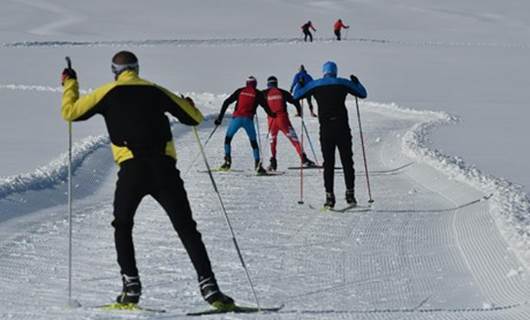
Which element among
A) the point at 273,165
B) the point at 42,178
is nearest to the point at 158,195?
the point at 42,178

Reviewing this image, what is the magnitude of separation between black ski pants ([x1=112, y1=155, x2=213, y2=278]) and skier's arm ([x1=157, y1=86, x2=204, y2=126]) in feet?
0.97

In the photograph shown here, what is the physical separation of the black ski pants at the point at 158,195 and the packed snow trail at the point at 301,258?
1.39 ft

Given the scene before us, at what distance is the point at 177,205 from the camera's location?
6465 mm

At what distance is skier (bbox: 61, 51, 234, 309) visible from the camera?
6434 millimetres

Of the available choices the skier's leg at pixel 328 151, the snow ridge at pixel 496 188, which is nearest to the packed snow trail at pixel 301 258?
the snow ridge at pixel 496 188

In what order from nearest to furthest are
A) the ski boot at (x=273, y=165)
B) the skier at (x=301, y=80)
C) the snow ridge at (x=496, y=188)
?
the snow ridge at (x=496, y=188), the skier at (x=301, y=80), the ski boot at (x=273, y=165)

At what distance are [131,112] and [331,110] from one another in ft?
18.8

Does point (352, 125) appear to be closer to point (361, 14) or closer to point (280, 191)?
point (280, 191)

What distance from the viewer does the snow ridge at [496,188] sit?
929cm

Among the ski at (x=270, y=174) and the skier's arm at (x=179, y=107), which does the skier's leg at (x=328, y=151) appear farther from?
the skier's arm at (x=179, y=107)

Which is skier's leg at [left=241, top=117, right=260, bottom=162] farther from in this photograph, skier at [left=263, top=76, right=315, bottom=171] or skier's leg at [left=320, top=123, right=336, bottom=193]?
skier's leg at [left=320, top=123, right=336, bottom=193]

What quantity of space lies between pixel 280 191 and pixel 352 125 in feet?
31.3

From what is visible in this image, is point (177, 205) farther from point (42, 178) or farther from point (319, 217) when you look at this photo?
point (42, 178)

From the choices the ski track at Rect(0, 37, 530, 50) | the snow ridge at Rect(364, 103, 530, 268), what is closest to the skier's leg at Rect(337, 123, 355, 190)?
the snow ridge at Rect(364, 103, 530, 268)
